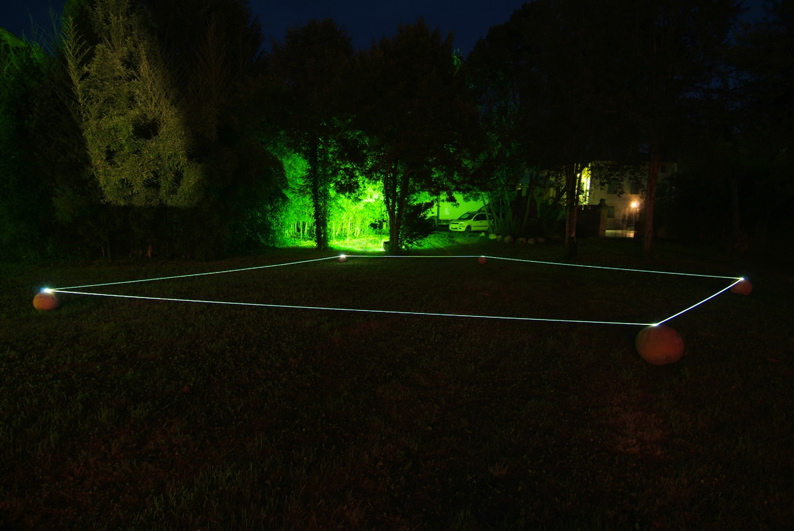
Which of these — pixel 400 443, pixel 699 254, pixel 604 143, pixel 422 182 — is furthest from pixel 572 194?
pixel 400 443

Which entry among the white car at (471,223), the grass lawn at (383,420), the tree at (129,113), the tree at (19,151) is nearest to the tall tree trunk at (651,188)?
the grass lawn at (383,420)

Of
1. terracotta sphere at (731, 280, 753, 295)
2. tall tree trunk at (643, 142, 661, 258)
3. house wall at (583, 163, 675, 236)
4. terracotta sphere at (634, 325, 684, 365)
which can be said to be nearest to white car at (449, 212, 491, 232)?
house wall at (583, 163, 675, 236)

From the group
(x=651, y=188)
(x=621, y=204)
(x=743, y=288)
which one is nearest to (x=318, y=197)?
(x=651, y=188)

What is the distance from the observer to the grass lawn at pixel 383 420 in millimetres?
2451

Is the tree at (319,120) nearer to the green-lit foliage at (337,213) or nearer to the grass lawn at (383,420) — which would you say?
the green-lit foliage at (337,213)

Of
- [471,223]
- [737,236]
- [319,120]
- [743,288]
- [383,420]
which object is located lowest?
[383,420]

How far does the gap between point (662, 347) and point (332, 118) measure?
35.5 feet

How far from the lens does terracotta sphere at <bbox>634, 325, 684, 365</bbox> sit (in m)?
4.43

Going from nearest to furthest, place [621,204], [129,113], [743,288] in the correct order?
[743,288] → [129,113] → [621,204]

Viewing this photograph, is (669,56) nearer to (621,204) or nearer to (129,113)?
(129,113)

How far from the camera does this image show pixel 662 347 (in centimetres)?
444

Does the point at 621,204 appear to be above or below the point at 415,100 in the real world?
below

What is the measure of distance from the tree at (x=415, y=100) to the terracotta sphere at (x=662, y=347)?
8.20 m

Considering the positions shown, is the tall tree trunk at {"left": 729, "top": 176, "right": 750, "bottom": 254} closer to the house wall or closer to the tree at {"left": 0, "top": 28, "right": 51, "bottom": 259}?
the house wall
